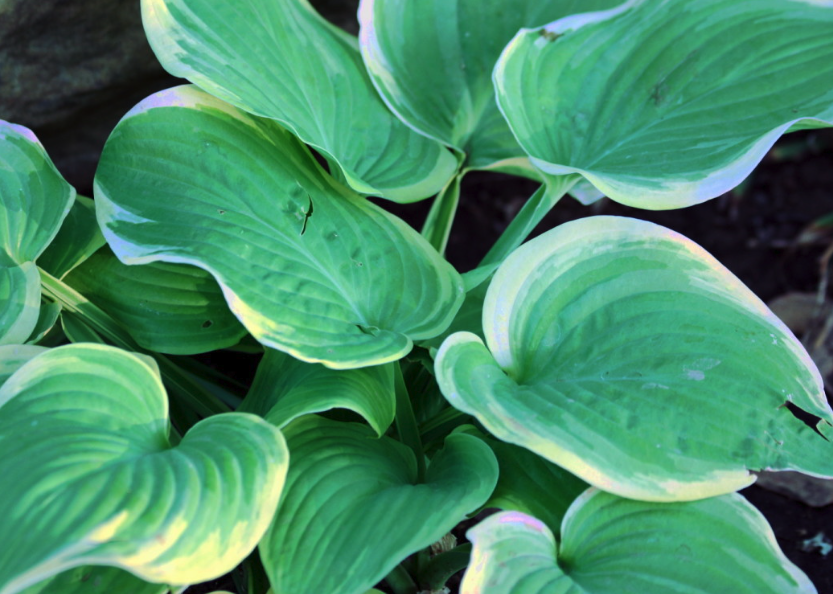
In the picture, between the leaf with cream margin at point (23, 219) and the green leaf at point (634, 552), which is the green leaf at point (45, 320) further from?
the green leaf at point (634, 552)

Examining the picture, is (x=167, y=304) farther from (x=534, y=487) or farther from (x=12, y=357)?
(x=534, y=487)

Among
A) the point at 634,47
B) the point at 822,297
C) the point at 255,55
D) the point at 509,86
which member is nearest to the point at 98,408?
the point at 255,55

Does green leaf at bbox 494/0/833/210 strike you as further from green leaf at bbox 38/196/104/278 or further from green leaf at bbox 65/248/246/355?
green leaf at bbox 38/196/104/278

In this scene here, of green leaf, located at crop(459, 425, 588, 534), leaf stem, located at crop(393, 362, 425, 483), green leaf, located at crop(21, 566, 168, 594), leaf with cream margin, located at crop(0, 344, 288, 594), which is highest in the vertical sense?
leaf with cream margin, located at crop(0, 344, 288, 594)

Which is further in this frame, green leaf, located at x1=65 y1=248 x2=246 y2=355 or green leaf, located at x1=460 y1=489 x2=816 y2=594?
green leaf, located at x1=65 y1=248 x2=246 y2=355

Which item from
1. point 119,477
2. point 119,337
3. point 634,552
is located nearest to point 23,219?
point 119,337

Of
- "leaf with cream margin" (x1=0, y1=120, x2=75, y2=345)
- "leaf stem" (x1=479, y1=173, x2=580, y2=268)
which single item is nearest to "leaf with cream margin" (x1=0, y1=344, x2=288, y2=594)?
"leaf with cream margin" (x1=0, y1=120, x2=75, y2=345)

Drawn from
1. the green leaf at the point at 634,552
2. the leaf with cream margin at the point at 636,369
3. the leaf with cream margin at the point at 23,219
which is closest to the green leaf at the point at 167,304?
the leaf with cream margin at the point at 23,219

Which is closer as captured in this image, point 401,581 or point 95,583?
point 95,583
